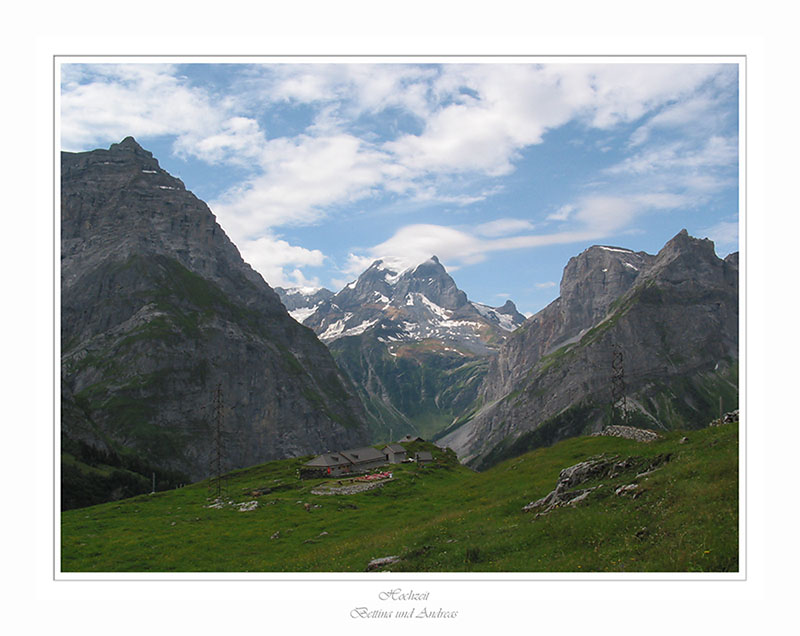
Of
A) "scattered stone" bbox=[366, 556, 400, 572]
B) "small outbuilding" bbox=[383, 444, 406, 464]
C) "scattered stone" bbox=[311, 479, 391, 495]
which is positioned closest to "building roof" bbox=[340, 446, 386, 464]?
Answer: "small outbuilding" bbox=[383, 444, 406, 464]

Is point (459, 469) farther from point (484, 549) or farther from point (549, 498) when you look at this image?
point (484, 549)

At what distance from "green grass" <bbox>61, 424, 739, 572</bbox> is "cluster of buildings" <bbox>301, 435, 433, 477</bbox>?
3917cm

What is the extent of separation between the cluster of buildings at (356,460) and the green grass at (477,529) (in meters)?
39.2

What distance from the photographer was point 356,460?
413 feet

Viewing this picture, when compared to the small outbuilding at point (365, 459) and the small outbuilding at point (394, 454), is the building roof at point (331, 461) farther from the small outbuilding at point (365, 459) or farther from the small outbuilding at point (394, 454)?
the small outbuilding at point (394, 454)

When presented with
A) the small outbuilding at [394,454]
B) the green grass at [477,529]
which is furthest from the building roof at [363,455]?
the green grass at [477,529]
